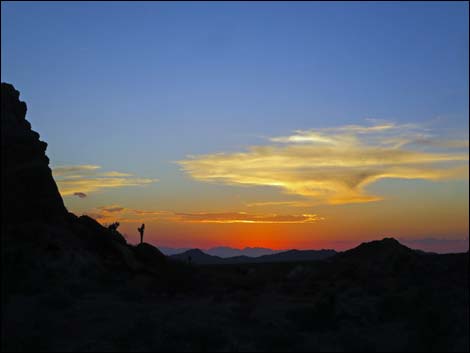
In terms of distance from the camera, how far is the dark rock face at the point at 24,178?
2938 centimetres

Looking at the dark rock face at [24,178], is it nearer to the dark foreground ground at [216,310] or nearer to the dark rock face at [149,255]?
the dark foreground ground at [216,310]

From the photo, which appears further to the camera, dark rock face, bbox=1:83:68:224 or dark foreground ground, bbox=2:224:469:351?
dark rock face, bbox=1:83:68:224

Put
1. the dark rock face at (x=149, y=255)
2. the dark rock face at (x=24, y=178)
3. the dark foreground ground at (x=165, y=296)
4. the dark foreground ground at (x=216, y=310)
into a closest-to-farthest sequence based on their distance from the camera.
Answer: the dark foreground ground at (x=216, y=310) < the dark foreground ground at (x=165, y=296) < the dark rock face at (x=24, y=178) < the dark rock face at (x=149, y=255)

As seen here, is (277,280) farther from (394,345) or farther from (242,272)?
(394,345)

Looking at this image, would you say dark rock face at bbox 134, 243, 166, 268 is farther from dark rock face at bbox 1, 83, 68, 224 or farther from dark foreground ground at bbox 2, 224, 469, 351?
dark rock face at bbox 1, 83, 68, 224

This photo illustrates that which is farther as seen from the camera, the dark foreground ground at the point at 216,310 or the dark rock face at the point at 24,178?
the dark rock face at the point at 24,178

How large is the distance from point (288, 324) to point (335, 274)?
691 inches

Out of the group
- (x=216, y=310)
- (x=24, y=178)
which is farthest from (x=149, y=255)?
(x=216, y=310)

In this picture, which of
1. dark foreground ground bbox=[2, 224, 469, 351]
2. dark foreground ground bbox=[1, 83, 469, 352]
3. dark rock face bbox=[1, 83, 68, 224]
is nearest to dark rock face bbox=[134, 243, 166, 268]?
dark foreground ground bbox=[1, 83, 469, 352]

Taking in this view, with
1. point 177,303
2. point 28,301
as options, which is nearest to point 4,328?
point 28,301

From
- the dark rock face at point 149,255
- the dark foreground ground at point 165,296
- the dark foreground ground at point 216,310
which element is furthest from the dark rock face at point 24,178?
the dark rock face at point 149,255

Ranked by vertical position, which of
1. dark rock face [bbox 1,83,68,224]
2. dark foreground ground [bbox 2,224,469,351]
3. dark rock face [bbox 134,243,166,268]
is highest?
dark rock face [bbox 1,83,68,224]

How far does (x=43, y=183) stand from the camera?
31.0 m

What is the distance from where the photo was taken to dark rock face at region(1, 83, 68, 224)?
29.4 meters
